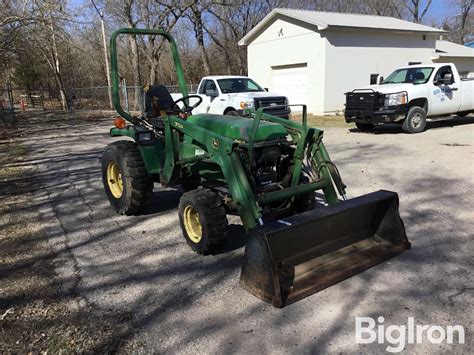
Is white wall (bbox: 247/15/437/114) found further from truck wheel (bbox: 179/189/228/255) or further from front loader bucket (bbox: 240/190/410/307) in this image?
truck wheel (bbox: 179/189/228/255)

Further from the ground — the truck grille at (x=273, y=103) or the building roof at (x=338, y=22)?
the building roof at (x=338, y=22)

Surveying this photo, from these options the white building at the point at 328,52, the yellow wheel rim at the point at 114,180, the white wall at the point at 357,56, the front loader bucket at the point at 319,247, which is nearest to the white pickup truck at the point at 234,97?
the white building at the point at 328,52

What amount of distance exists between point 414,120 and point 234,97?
5309 millimetres

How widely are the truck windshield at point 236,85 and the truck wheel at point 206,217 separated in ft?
30.7

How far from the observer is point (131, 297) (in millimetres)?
3566

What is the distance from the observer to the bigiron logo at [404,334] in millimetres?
2861

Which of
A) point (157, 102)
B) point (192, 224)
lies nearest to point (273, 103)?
point (157, 102)

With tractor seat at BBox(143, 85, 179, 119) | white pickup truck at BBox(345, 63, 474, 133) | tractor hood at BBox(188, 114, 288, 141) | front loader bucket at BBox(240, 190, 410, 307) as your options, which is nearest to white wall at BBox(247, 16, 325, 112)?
white pickup truck at BBox(345, 63, 474, 133)

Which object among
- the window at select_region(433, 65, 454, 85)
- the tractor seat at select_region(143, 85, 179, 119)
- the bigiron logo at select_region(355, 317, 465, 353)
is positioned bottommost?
the bigiron logo at select_region(355, 317, 465, 353)

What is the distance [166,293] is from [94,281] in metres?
0.76

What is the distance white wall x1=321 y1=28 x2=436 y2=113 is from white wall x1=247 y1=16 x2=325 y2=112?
0.43m

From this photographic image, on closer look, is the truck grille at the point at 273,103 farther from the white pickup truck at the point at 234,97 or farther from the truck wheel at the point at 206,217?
the truck wheel at the point at 206,217

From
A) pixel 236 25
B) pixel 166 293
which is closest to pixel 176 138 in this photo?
pixel 166 293

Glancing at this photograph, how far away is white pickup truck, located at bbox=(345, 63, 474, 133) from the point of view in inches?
456
